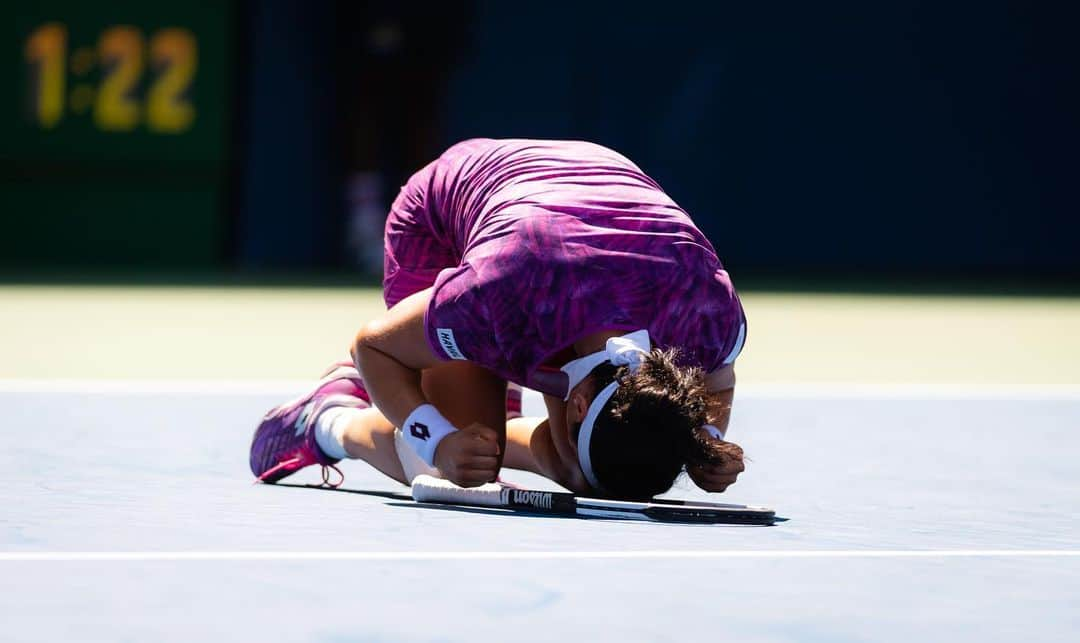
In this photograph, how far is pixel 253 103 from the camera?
1498 cm

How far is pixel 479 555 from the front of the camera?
3174 mm

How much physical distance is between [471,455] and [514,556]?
527 millimetres

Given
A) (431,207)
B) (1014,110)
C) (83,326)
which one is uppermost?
(1014,110)

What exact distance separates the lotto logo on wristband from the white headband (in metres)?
0.31

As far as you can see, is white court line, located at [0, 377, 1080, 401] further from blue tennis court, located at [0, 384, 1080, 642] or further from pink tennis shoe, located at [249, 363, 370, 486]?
pink tennis shoe, located at [249, 363, 370, 486]

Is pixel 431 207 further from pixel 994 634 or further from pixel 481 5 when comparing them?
pixel 481 5

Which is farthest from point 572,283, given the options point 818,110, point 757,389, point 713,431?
point 818,110

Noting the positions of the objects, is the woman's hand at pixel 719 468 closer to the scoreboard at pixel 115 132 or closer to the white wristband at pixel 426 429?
the white wristband at pixel 426 429

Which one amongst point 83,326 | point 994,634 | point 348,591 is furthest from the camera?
point 83,326

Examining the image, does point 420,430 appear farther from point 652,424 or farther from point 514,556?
point 514,556

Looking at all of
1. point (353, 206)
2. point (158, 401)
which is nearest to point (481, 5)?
point (353, 206)

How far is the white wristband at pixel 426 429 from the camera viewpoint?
Answer: 373 centimetres

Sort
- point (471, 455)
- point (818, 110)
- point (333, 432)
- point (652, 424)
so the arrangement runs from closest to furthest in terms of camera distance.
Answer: point (652, 424), point (471, 455), point (333, 432), point (818, 110)

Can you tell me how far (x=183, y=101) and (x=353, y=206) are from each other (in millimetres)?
1569
